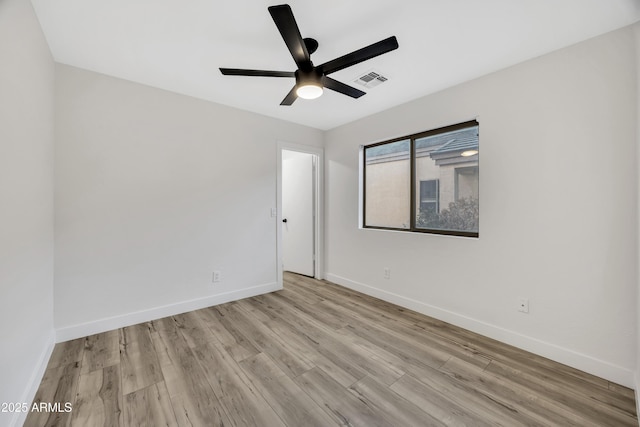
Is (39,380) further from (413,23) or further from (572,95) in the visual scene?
(572,95)

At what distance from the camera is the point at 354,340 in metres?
2.28

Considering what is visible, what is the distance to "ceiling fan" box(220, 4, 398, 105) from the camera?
1.36m

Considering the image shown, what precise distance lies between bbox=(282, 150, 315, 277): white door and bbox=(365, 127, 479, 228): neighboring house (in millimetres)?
1057

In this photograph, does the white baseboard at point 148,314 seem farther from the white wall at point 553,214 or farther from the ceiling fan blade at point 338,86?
the ceiling fan blade at point 338,86

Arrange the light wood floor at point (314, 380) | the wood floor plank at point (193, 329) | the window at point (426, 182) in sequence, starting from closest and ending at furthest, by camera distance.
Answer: the light wood floor at point (314, 380)
the wood floor plank at point (193, 329)
the window at point (426, 182)

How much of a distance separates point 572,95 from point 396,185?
68.5 inches

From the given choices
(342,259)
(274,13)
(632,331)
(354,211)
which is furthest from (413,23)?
(342,259)

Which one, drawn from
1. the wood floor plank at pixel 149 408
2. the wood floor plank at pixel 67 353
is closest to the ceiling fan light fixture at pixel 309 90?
the wood floor plank at pixel 149 408

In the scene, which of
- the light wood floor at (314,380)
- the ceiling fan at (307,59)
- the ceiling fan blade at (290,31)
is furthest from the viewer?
the light wood floor at (314,380)

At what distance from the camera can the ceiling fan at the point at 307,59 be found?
4.46 ft

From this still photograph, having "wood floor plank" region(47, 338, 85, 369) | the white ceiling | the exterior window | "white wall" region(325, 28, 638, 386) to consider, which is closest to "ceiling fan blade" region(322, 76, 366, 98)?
the white ceiling

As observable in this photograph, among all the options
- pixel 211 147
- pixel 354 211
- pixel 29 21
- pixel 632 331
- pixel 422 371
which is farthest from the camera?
pixel 354 211

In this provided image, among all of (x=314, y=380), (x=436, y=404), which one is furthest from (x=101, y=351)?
(x=436, y=404)

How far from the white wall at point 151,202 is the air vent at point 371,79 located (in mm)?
1484
